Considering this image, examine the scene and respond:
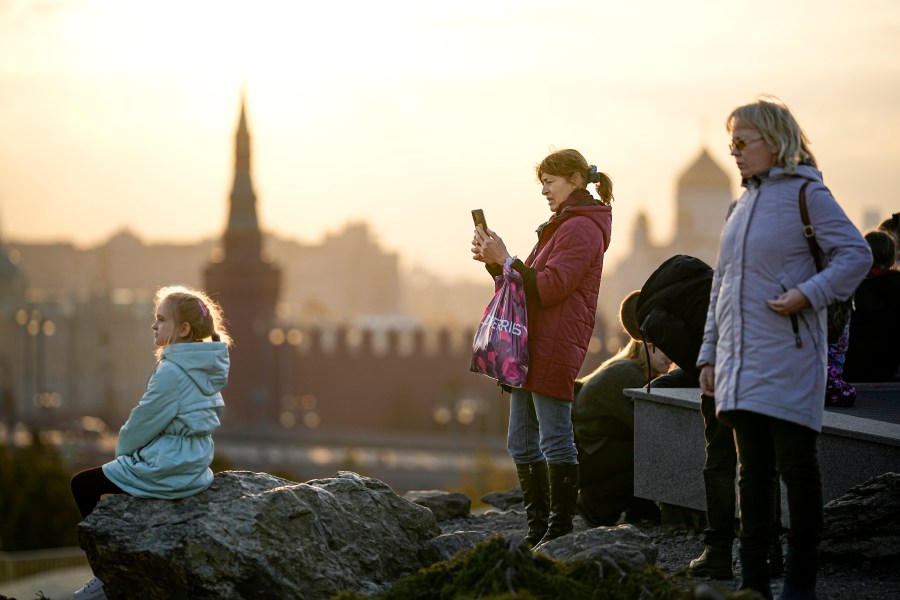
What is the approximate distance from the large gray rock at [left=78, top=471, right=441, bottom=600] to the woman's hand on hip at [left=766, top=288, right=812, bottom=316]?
59.0 inches

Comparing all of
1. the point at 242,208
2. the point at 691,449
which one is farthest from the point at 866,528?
the point at 242,208

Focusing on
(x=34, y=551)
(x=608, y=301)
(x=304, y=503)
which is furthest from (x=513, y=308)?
(x=608, y=301)

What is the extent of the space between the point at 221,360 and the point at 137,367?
253ft

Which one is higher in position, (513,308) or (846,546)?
(513,308)

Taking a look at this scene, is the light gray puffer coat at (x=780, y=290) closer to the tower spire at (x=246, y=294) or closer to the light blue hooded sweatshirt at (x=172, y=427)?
the light blue hooded sweatshirt at (x=172, y=427)

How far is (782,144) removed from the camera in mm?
4320

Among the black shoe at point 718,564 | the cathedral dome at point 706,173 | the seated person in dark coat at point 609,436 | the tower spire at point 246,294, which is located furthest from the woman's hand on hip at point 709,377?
the cathedral dome at point 706,173

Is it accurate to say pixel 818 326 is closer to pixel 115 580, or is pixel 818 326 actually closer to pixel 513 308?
pixel 513 308

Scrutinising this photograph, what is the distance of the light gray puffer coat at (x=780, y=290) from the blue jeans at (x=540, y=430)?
97 cm

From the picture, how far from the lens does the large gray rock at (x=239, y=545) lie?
15.8ft

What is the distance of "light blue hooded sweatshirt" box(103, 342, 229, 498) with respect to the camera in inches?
194

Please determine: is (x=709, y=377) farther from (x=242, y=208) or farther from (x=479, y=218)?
(x=242, y=208)

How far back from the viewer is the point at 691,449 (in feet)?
19.4

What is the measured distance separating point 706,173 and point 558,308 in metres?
74.5
